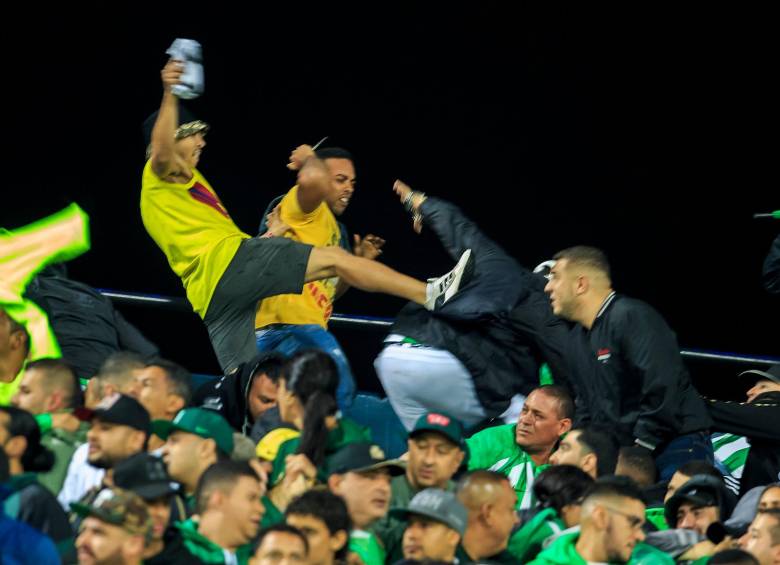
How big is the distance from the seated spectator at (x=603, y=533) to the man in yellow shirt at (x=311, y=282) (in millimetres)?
2099

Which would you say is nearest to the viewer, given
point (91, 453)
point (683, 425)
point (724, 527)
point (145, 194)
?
point (91, 453)

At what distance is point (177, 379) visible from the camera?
21.9 ft

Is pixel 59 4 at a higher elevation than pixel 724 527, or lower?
higher

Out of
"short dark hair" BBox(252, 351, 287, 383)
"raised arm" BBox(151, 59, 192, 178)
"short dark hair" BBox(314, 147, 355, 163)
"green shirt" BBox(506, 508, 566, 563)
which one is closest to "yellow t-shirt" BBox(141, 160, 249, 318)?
"raised arm" BBox(151, 59, 192, 178)

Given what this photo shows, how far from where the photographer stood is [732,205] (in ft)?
32.9

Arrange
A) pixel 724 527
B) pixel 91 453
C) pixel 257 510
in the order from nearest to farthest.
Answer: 1. pixel 257 510
2. pixel 91 453
3. pixel 724 527

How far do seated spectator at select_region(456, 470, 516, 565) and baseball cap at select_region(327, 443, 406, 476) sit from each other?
8.7 inches

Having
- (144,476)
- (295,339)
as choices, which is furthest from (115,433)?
(295,339)

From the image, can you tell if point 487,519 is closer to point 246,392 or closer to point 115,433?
point 115,433

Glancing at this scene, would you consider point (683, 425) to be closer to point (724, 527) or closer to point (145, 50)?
point (724, 527)

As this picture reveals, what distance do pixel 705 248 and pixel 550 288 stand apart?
2.73 m

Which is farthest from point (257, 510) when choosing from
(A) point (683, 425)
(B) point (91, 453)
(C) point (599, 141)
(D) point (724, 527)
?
(C) point (599, 141)

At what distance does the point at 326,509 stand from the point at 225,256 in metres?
2.60

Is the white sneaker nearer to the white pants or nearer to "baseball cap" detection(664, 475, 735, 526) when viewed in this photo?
the white pants
